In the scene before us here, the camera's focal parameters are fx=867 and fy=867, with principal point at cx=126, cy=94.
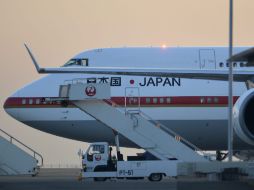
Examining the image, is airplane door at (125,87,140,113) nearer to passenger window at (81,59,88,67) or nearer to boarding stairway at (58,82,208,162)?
passenger window at (81,59,88,67)

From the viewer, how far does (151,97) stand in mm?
30281

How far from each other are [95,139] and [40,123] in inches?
81.6

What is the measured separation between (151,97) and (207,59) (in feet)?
7.96

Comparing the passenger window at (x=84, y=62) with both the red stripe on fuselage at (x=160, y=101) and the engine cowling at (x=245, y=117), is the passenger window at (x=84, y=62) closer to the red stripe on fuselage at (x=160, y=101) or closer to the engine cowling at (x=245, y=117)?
the red stripe on fuselage at (x=160, y=101)

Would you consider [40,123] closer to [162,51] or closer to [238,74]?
[162,51]

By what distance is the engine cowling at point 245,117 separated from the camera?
58.9 feet

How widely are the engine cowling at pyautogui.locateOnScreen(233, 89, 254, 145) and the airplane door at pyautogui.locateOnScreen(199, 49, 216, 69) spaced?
39.7 ft

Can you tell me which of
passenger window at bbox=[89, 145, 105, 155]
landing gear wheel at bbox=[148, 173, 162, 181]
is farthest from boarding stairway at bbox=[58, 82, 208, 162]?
passenger window at bbox=[89, 145, 105, 155]

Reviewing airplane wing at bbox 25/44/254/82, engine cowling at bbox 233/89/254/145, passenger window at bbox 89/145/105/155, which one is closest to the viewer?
engine cowling at bbox 233/89/254/145

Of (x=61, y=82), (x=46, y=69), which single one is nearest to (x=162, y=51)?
(x=61, y=82)

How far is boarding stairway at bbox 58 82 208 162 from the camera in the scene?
24812 millimetres

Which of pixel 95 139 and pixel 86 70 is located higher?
pixel 86 70

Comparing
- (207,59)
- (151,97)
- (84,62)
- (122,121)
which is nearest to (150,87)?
(151,97)

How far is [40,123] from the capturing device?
30.6m
